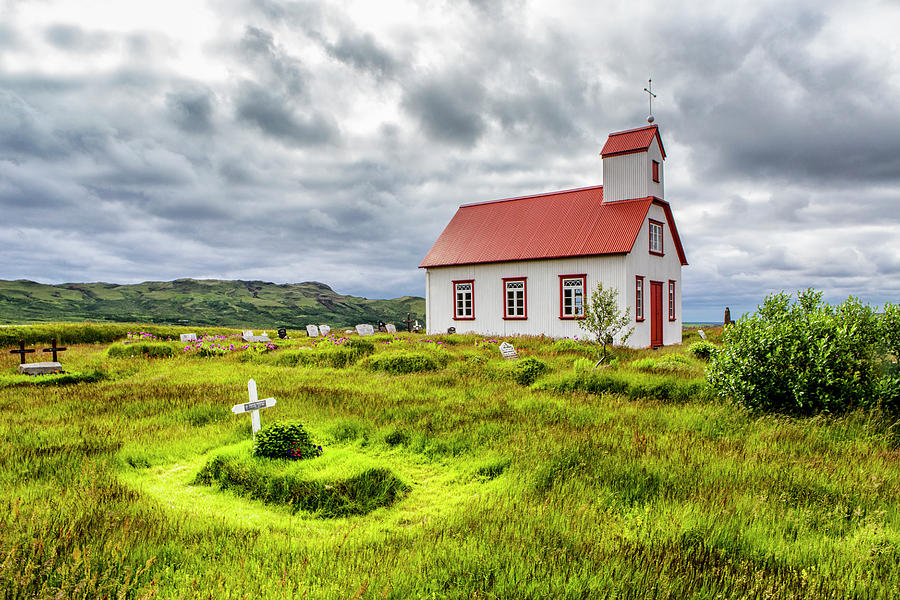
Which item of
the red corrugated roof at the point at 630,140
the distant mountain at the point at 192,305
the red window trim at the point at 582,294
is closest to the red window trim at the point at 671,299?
the red window trim at the point at 582,294

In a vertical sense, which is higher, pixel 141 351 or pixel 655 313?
pixel 655 313

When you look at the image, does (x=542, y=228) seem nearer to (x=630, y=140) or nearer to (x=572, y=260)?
(x=572, y=260)

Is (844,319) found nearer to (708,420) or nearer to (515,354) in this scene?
(708,420)

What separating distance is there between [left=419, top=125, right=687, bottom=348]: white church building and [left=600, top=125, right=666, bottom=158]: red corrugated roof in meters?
0.05

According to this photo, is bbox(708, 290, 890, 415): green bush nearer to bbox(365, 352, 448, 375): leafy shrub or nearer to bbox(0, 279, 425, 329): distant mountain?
bbox(365, 352, 448, 375): leafy shrub

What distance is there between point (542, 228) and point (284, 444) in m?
23.2

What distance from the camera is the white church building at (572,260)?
25.0 metres

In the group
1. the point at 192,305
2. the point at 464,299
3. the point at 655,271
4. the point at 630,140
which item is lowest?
the point at 464,299

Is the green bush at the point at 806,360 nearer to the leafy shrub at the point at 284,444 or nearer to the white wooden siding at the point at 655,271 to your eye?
the leafy shrub at the point at 284,444

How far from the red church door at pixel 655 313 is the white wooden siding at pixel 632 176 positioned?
486 centimetres

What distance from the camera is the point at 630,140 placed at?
2655 centimetres

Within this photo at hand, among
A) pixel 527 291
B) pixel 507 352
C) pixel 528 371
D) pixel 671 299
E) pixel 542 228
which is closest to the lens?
pixel 528 371

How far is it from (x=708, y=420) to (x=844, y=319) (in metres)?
3.64

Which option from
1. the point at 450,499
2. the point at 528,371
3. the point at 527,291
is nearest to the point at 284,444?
the point at 450,499
